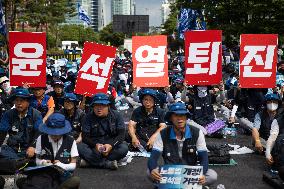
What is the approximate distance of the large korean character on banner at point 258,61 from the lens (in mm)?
9312

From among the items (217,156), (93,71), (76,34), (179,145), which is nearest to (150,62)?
(93,71)

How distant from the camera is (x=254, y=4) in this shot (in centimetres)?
2350

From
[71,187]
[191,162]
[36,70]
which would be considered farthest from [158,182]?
[36,70]

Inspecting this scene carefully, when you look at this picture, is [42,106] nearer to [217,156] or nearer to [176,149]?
[217,156]

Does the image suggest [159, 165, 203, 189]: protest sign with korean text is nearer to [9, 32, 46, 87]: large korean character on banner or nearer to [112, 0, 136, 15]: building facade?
[9, 32, 46, 87]: large korean character on banner

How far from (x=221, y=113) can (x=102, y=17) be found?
144830 mm

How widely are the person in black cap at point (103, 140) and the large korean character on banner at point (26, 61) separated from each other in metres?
1.67

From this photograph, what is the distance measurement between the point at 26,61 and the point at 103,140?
2261 mm

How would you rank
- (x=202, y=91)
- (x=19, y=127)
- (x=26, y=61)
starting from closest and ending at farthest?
(x=19, y=127), (x=26, y=61), (x=202, y=91)

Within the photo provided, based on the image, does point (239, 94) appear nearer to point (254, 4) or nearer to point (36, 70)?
point (36, 70)

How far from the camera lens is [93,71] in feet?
29.3

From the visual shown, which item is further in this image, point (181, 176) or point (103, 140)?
point (103, 140)

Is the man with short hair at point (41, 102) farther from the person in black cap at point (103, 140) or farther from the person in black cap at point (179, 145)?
the person in black cap at point (179, 145)

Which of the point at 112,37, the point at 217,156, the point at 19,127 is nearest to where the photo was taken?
the point at 19,127
